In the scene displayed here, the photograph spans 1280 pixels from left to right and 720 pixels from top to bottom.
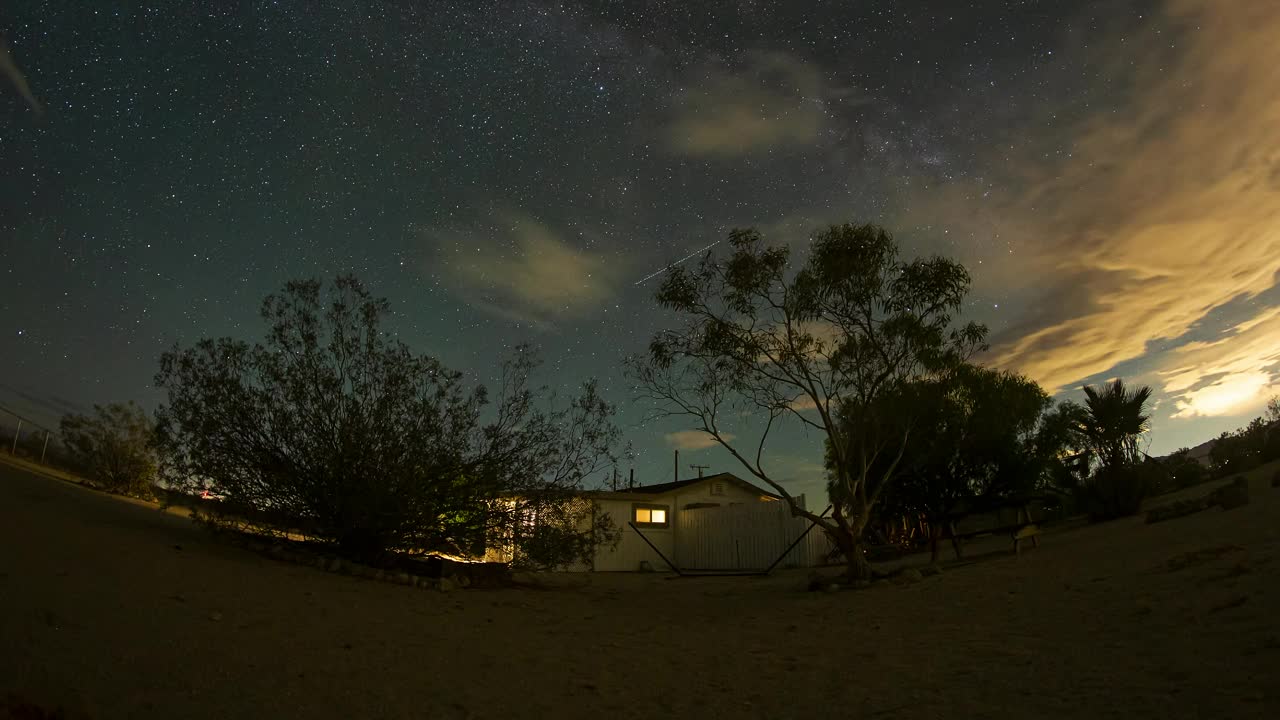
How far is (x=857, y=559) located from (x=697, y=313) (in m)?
6.19

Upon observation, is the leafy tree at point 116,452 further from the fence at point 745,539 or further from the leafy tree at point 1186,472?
the leafy tree at point 1186,472

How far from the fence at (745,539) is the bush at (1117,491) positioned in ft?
26.7

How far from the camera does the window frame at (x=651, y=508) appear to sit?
29850 millimetres

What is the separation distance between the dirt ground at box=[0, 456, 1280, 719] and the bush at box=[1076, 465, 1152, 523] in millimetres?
9119

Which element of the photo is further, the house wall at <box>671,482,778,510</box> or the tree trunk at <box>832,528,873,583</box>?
the house wall at <box>671,482,778,510</box>

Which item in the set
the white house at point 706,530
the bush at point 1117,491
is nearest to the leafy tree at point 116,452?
the white house at point 706,530

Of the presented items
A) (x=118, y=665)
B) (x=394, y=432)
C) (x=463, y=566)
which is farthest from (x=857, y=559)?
(x=118, y=665)

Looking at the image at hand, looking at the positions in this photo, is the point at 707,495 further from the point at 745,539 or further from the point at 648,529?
the point at 745,539

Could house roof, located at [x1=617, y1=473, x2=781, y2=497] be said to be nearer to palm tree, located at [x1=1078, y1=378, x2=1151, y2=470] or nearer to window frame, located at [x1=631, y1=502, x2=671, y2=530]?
window frame, located at [x1=631, y1=502, x2=671, y2=530]

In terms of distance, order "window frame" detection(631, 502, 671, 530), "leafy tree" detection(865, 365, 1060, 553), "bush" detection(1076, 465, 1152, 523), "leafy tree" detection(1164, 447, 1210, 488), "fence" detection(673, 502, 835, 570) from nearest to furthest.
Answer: "bush" detection(1076, 465, 1152, 523) → "leafy tree" detection(865, 365, 1060, 553) → "leafy tree" detection(1164, 447, 1210, 488) → "fence" detection(673, 502, 835, 570) → "window frame" detection(631, 502, 671, 530)

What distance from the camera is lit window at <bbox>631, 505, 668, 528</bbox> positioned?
98.0 feet

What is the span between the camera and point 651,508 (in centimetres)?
3039

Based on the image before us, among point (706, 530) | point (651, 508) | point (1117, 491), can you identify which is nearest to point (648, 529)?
point (651, 508)

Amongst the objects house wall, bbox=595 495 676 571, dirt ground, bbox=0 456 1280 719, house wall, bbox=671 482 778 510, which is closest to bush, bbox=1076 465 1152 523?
dirt ground, bbox=0 456 1280 719
